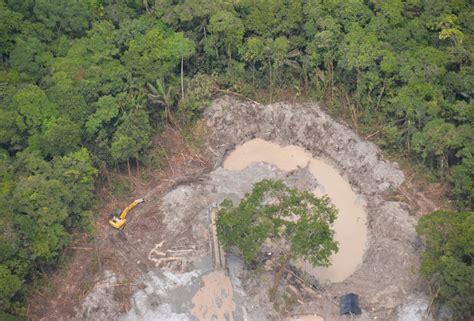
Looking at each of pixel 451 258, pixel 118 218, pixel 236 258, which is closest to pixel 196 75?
pixel 118 218

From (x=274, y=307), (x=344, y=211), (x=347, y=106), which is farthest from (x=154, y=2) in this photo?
(x=274, y=307)

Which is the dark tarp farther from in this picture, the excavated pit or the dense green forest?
the dense green forest

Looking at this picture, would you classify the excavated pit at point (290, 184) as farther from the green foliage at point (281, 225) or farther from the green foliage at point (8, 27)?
the green foliage at point (8, 27)

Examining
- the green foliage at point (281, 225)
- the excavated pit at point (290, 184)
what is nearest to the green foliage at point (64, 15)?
the excavated pit at point (290, 184)

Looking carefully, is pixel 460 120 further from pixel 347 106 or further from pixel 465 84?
pixel 347 106

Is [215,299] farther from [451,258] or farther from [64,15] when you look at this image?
[64,15]

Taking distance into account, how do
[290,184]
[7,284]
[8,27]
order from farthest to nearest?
1. [8,27]
2. [290,184]
3. [7,284]
